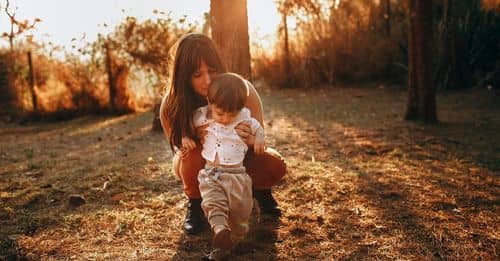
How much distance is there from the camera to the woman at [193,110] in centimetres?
275

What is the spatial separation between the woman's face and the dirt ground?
2.84ft

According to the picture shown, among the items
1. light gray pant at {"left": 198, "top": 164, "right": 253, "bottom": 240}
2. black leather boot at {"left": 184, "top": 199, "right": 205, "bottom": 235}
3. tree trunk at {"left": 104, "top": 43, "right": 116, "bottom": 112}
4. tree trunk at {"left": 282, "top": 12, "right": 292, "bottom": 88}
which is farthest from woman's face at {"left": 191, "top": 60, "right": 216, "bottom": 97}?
tree trunk at {"left": 282, "top": 12, "right": 292, "bottom": 88}

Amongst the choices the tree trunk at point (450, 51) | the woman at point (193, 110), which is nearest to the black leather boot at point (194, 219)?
the woman at point (193, 110)

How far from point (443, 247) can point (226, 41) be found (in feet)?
7.78

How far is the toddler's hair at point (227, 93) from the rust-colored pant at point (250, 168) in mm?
417

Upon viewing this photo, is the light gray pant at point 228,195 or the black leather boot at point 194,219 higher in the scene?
the light gray pant at point 228,195

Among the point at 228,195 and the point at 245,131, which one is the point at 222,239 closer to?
the point at 228,195

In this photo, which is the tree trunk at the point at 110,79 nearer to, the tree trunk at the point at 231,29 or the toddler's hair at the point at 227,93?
the tree trunk at the point at 231,29

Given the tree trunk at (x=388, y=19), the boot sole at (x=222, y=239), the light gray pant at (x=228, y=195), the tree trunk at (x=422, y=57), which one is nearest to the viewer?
the boot sole at (x=222, y=239)

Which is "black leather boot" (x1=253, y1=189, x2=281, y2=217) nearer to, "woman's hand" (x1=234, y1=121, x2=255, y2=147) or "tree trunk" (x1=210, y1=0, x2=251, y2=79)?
"woman's hand" (x1=234, y1=121, x2=255, y2=147)

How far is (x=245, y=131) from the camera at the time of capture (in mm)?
2613

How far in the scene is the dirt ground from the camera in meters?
2.58

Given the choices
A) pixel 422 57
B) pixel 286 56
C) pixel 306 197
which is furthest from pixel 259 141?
pixel 286 56

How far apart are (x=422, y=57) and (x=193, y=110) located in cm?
414
